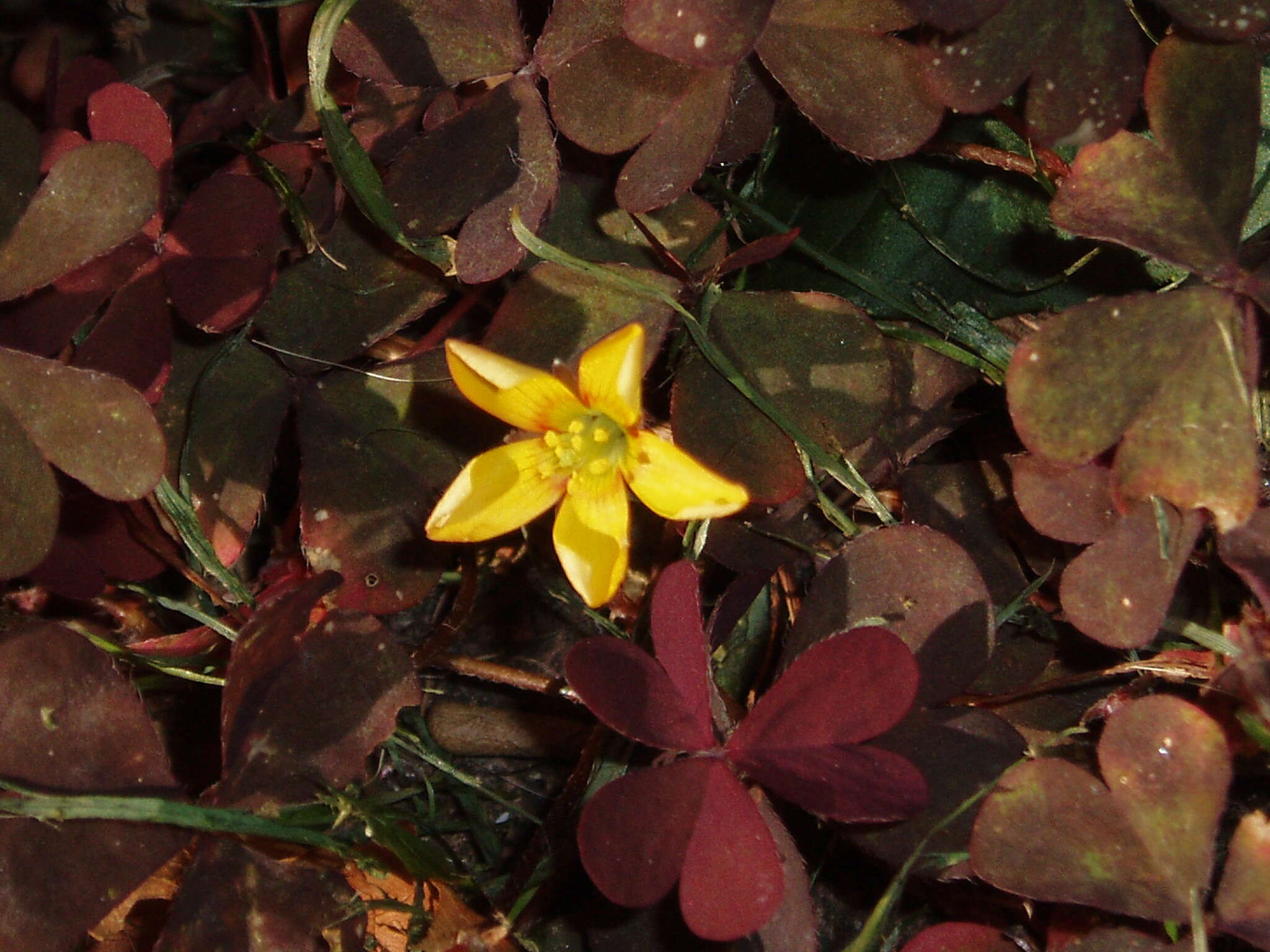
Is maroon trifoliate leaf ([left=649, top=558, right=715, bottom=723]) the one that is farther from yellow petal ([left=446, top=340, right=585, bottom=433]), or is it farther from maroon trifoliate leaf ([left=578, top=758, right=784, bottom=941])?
yellow petal ([left=446, top=340, right=585, bottom=433])

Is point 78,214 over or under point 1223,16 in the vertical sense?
under

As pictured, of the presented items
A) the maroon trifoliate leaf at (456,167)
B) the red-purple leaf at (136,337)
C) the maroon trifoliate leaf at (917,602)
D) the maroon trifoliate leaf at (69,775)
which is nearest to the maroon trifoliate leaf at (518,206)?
the maroon trifoliate leaf at (456,167)

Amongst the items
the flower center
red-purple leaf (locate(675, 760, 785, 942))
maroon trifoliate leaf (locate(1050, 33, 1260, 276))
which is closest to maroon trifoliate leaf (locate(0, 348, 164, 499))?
the flower center

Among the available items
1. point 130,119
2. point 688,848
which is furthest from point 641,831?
point 130,119

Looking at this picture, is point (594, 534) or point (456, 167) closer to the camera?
point (594, 534)

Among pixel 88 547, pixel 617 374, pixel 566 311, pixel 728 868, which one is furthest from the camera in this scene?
pixel 88 547

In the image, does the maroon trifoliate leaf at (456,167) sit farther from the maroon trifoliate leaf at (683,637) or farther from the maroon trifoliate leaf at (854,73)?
the maroon trifoliate leaf at (683,637)

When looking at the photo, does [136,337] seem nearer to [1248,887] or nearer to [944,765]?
[944,765]
